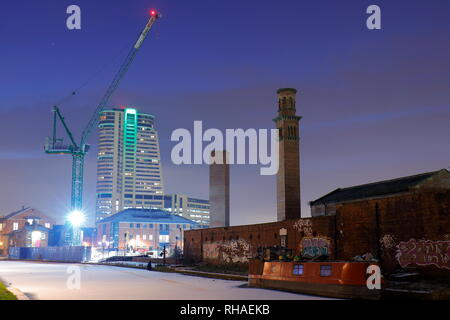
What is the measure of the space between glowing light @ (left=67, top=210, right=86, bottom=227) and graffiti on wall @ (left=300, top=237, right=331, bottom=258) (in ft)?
275

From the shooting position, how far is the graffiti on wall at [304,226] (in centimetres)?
2880

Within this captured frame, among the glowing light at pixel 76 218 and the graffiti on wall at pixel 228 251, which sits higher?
the glowing light at pixel 76 218

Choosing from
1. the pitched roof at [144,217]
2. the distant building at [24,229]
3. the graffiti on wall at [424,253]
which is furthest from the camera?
the pitched roof at [144,217]

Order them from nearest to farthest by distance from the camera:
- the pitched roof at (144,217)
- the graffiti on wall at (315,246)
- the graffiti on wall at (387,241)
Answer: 1. the graffiti on wall at (387,241)
2. the graffiti on wall at (315,246)
3. the pitched roof at (144,217)

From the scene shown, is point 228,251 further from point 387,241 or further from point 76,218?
point 76,218

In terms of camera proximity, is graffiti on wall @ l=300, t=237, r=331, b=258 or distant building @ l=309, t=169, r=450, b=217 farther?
distant building @ l=309, t=169, r=450, b=217

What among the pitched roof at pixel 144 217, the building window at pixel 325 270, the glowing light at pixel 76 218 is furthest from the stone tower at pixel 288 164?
the pitched roof at pixel 144 217

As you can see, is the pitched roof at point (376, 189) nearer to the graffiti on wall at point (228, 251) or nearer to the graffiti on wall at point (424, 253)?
the graffiti on wall at point (228, 251)

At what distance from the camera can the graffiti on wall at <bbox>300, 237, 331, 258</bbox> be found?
2716 cm

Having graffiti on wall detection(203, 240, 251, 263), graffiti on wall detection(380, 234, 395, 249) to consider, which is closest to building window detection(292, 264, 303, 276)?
graffiti on wall detection(380, 234, 395, 249)

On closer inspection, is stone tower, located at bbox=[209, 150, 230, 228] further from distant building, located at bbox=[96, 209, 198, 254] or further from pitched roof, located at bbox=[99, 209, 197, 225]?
pitched roof, located at bbox=[99, 209, 197, 225]

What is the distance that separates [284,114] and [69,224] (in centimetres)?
7204

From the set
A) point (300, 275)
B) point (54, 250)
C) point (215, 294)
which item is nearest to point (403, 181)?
point (300, 275)
